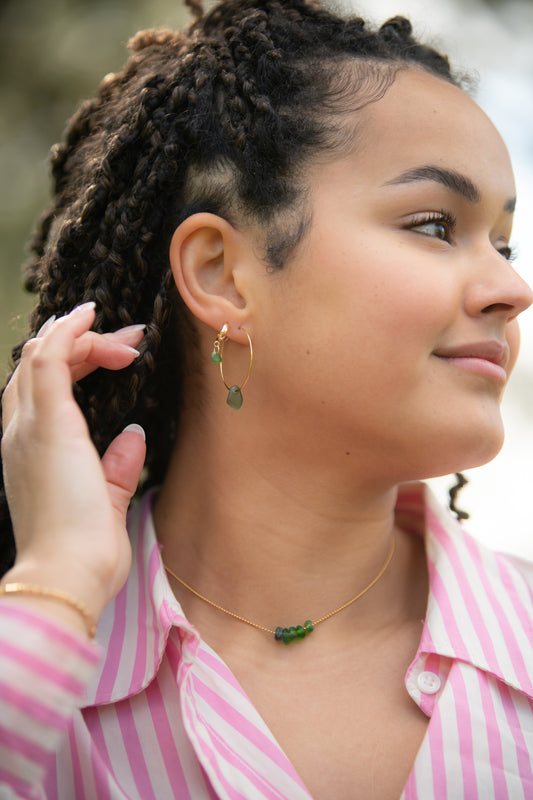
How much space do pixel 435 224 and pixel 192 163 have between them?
67 centimetres

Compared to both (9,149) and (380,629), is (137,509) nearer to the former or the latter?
(380,629)

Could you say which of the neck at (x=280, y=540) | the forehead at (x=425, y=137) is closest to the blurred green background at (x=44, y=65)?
the neck at (x=280, y=540)

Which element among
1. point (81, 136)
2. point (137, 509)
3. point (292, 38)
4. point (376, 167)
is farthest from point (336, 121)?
point (137, 509)

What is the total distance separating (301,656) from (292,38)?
1654 millimetres

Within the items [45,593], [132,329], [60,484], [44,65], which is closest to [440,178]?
[132,329]

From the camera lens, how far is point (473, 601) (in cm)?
194

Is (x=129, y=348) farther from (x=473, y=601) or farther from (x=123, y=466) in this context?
(x=473, y=601)

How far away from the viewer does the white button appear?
177 cm

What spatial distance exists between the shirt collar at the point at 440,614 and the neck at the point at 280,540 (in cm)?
14

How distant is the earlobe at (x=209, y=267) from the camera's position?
1896mm

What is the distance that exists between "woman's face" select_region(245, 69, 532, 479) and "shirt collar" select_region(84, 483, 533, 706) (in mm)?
347

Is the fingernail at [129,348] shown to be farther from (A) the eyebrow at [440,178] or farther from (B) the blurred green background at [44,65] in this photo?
(B) the blurred green background at [44,65]

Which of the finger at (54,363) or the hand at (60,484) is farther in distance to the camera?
the finger at (54,363)

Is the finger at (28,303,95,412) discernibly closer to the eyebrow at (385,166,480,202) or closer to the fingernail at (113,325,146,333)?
the fingernail at (113,325,146,333)
